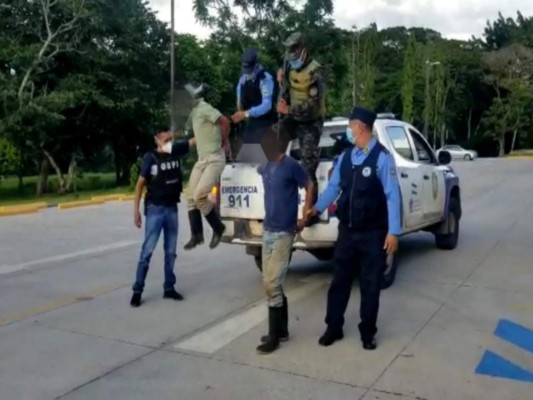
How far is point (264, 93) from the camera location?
23.2 feet

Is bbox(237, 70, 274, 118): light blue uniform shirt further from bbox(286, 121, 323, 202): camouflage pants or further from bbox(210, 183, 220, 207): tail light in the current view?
bbox(210, 183, 220, 207): tail light

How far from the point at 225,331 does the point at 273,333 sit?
28.5 inches

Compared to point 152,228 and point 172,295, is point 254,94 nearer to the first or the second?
point 152,228

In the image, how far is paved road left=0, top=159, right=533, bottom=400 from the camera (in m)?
4.77

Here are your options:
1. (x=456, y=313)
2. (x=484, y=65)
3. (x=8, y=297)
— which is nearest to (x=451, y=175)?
(x=456, y=313)

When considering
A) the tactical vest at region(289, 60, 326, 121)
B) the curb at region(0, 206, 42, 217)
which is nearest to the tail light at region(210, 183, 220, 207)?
the tactical vest at region(289, 60, 326, 121)

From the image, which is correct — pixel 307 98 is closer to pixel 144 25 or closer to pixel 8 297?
pixel 8 297

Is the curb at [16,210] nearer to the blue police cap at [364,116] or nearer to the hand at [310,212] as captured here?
the hand at [310,212]

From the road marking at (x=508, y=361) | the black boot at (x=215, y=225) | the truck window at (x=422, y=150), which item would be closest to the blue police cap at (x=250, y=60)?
the black boot at (x=215, y=225)

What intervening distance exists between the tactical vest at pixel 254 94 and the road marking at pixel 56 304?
2.67 metres

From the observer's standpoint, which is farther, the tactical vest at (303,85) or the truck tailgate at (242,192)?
the truck tailgate at (242,192)

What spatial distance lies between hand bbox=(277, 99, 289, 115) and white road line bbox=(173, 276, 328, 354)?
2000 millimetres

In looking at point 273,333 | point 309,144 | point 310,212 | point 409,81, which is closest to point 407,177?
point 309,144

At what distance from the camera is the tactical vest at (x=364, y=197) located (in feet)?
17.6
